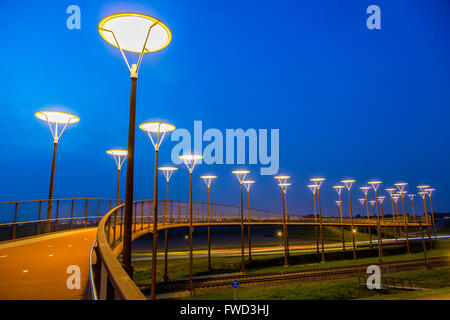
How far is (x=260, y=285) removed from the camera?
25.1m

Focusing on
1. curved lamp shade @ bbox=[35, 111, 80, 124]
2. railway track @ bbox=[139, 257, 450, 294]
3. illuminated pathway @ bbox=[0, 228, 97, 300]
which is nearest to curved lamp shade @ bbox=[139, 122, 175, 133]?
curved lamp shade @ bbox=[35, 111, 80, 124]

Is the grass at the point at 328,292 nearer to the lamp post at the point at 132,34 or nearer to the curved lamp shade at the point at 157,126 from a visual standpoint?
the curved lamp shade at the point at 157,126

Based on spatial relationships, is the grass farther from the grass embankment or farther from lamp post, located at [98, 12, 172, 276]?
lamp post, located at [98, 12, 172, 276]

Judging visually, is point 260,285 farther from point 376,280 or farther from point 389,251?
point 389,251

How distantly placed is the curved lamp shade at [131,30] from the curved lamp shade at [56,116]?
8.26 meters

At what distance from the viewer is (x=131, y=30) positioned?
9.20 metres

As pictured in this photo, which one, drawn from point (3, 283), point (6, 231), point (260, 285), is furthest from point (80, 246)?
point (260, 285)

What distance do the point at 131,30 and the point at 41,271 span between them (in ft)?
23.9

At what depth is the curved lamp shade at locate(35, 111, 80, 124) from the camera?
15.8m

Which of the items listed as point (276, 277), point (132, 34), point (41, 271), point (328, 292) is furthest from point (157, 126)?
point (276, 277)

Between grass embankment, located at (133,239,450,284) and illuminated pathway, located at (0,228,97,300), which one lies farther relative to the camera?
grass embankment, located at (133,239,450,284)

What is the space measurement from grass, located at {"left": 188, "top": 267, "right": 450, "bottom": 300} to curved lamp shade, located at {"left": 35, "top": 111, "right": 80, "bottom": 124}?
1481 cm

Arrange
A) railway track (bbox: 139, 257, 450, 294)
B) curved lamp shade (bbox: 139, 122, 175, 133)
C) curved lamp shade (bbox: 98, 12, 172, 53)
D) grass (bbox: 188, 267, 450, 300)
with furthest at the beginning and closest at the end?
railway track (bbox: 139, 257, 450, 294) < grass (bbox: 188, 267, 450, 300) < curved lamp shade (bbox: 139, 122, 175, 133) < curved lamp shade (bbox: 98, 12, 172, 53)

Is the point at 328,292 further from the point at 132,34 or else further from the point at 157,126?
the point at 132,34
